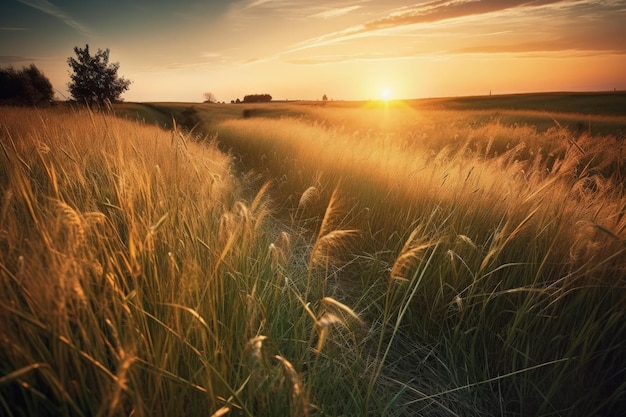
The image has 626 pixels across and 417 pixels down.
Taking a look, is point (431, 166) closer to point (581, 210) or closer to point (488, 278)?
point (581, 210)

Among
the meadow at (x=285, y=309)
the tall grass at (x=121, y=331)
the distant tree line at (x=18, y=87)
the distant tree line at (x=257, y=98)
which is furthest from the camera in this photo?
the distant tree line at (x=257, y=98)

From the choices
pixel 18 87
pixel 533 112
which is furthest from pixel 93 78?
pixel 533 112

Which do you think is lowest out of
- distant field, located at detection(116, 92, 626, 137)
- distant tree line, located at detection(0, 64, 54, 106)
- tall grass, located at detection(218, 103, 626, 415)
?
tall grass, located at detection(218, 103, 626, 415)

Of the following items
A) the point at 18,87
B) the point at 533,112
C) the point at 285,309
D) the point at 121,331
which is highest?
the point at 18,87

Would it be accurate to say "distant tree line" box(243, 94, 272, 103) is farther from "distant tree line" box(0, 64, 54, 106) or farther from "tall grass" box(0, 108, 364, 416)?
"tall grass" box(0, 108, 364, 416)

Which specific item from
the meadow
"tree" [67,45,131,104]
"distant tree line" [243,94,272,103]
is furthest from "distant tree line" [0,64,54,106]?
"distant tree line" [243,94,272,103]

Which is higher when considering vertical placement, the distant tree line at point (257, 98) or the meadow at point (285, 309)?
the distant tree line at point (257, 98)

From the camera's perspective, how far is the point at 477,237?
8.09 ft

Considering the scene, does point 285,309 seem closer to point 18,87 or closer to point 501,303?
point 501,303

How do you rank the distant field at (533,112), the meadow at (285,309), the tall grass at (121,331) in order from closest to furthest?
the tall grass at (121,331) → the meadow at (285,309) → the distant field at (533,112)

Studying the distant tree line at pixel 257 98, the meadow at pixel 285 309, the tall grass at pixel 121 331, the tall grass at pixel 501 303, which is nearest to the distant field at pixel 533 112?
the tall grass at pixel 501 303

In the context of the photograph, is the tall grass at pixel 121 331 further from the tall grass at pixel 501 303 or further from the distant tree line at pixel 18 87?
the distant tree line at pixel 18 87

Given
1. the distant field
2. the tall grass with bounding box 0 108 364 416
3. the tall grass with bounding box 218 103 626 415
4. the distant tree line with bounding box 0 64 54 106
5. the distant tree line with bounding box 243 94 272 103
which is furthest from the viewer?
the distant tree line with bounding box 243 94 272 103

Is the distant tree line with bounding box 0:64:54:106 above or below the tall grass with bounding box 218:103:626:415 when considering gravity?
above
